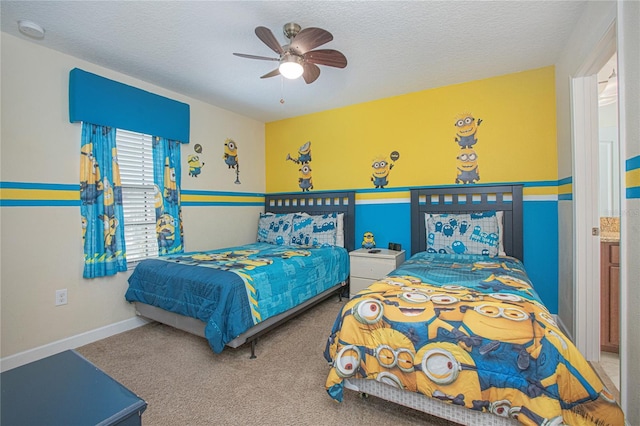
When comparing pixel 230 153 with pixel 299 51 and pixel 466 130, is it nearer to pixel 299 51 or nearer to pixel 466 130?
pixel 299 51

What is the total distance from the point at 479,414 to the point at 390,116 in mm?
3122

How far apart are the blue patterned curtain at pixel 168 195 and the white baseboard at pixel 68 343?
0.75 m

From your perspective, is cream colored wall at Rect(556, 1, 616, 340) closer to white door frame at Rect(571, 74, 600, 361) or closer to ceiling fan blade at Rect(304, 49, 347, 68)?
white door frame at Rect(571, 74, 600, 361)

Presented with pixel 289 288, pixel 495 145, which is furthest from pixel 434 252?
pixel 289 288

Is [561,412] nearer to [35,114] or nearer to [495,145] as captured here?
[495,145]

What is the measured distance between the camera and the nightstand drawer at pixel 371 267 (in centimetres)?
308

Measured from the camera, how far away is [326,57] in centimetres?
213

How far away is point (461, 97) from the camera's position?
10.3 feet

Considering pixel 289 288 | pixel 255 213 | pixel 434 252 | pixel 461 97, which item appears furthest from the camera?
pixel 255 213

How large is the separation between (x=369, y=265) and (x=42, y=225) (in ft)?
9.89

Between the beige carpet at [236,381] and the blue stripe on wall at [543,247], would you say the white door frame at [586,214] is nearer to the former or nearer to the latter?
the blue stripe on wall at [543,247]

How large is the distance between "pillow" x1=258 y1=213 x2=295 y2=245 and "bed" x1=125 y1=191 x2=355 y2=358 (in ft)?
0.05

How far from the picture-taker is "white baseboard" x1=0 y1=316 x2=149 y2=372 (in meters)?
2.13

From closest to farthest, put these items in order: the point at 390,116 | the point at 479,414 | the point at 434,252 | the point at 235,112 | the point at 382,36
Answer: the point at 479,414 → the point at 382,36 → the point at 434,252 → the point at 390,116 → the point at 235,112
